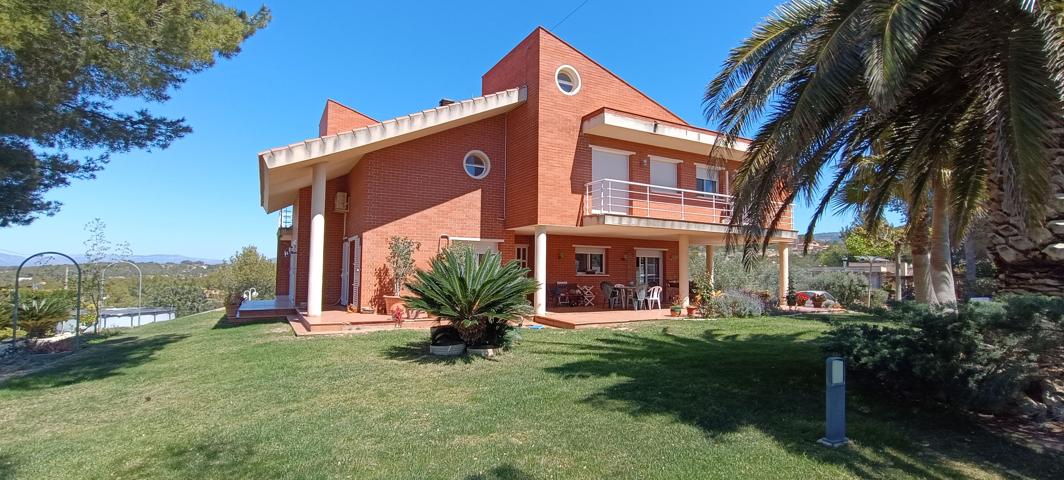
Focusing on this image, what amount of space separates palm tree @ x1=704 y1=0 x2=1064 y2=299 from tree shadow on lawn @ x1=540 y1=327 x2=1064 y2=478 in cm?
201

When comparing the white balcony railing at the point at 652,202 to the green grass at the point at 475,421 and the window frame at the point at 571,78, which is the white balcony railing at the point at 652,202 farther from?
the green grass at the point at 475,421

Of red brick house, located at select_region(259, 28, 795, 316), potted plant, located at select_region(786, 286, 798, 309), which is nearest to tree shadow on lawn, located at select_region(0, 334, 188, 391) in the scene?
red brick house, located at select_region(259, 28, 795, 316)

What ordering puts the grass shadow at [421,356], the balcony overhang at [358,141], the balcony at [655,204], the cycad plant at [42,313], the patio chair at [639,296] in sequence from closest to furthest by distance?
the grass shadow at [421,356], the balcony overhang at [358,141], the cycad plant at [42,313], the balcony at [655,204], the patio chair at [639,296]

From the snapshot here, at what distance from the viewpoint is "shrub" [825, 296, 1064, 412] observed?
4.57 meters

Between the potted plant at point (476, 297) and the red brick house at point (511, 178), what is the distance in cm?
513

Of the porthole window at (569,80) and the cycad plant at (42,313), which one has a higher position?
the porthole window at (569,80)

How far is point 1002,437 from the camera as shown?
488 cm

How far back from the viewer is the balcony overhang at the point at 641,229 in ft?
48.4

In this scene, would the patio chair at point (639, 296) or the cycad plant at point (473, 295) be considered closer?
the cycad plant at point (473, 295)

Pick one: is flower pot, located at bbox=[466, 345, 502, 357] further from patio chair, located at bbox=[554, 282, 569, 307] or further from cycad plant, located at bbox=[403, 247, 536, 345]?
patio chair, located at bbox=[554, 282, 569, 307]

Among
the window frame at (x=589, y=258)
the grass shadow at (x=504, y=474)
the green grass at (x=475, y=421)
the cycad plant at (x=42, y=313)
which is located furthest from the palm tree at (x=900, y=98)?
the cycad plant at (x=42, y=313)

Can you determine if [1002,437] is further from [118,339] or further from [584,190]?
[118,339]

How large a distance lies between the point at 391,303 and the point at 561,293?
5.90 metres

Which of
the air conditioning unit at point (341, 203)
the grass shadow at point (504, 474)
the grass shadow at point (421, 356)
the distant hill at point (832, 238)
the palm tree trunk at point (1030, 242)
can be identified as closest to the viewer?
the grass shadow at point (504, 474)
